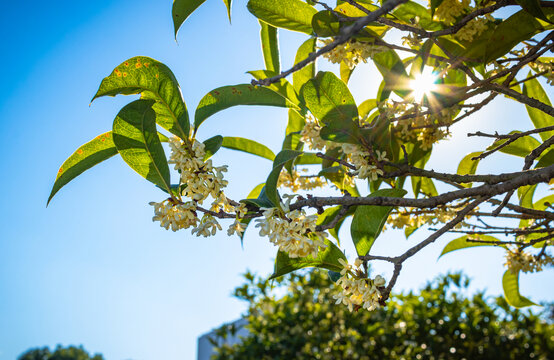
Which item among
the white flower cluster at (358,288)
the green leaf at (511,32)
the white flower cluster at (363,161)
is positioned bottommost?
the white flower cluster at (358,288)

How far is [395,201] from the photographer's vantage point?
1235mm

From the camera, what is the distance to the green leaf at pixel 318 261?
51.7 inches

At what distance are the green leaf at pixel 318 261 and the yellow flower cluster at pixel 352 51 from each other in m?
0.64

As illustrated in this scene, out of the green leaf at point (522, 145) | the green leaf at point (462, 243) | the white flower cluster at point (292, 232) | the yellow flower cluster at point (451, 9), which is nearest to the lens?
the white flower cluster at point (292, 232)

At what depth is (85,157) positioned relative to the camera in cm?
132

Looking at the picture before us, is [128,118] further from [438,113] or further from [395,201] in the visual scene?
[438,113]

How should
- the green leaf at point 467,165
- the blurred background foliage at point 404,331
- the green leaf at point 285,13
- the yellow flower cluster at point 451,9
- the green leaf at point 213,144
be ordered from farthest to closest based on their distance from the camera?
the blurred background foliage at point 404,331 < the green leaf at point 467,165 < the green leaf at point 285,13 < the yellow flower cluster at point 451,9 < the green leaf at point 213,144

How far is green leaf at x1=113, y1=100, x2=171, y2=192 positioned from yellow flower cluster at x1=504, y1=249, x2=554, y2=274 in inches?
62.2

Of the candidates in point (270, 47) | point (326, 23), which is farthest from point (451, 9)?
point (270, 47)

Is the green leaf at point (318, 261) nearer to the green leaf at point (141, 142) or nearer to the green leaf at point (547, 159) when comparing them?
the green leaf at point (141, 142)

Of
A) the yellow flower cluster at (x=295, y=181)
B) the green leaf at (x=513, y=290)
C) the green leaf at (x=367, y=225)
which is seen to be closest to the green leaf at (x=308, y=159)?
the yellow flower cluster at (x=295, y=181)

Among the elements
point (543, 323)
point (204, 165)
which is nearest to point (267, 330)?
point (543, 323)

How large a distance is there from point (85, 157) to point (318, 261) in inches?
30.8

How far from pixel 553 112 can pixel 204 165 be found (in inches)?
43.1
